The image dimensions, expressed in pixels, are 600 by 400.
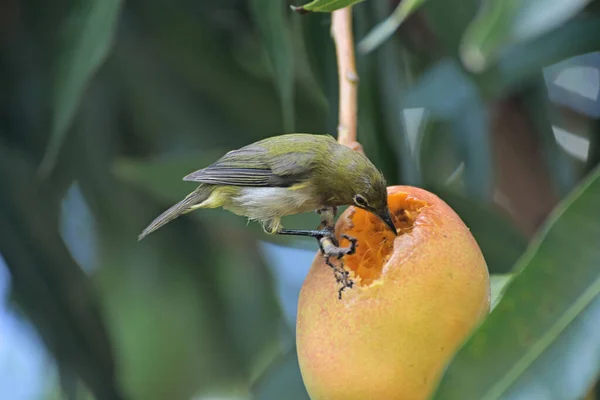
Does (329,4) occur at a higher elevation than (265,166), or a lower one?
higher

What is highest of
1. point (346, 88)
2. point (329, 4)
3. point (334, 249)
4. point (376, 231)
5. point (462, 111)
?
point (329, 4)

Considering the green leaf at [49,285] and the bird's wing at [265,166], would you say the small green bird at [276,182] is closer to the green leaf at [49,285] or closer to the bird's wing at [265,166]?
the bird's wing at [265,166]

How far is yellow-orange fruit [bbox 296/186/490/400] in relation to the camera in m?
0.82

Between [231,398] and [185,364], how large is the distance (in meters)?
0.14

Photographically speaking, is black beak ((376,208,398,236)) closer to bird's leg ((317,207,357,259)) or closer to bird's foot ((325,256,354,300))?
bird's leg ((317,207,357,259))

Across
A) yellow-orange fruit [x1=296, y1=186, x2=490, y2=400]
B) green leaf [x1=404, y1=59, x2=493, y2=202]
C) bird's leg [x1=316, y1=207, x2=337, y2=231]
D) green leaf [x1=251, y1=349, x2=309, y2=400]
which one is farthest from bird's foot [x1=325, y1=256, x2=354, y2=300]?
green leaf [x1=404, y1=59, x2=493, y2=202]

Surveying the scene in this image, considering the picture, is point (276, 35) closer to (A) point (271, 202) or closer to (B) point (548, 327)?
(A) point (271, 202)

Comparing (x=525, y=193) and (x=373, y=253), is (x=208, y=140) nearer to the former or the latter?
(x=525, y=193)

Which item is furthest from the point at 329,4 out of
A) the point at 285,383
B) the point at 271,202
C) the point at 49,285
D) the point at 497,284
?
the point at 49,285

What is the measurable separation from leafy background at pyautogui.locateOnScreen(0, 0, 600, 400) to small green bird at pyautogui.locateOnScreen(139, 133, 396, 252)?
0.09 metres

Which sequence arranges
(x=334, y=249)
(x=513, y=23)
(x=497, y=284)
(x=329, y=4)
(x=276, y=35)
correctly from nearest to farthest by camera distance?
(x=513, y=23) → (x=329, y=4) → (x=334, y=249) → (x=497, y=284) → (x=276, y=35)

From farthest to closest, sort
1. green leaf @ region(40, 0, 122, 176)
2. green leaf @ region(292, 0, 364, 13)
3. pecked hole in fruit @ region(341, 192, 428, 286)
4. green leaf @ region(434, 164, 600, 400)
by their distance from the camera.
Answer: green leaf @ region(40, 0, 122, 176), pecked hole in fruit @ region(341, 192, 428, 286), green leaf @ region(292, 0, 364, 13), green leaf @ region(434, 164, 600, 400)

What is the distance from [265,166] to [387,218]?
0.38 m

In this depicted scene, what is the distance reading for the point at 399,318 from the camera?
2.73 ft
